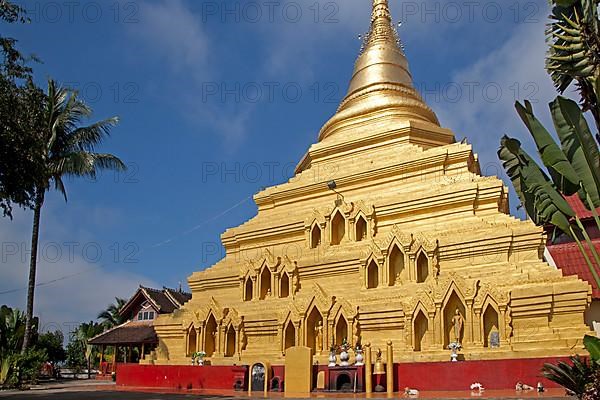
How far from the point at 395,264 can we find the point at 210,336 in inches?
298

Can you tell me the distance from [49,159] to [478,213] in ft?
59.7

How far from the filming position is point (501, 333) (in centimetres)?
1645

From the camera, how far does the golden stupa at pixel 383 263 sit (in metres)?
16.7

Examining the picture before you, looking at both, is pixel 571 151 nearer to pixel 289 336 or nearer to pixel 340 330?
pixel 340 330

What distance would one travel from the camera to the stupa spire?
25094 mm

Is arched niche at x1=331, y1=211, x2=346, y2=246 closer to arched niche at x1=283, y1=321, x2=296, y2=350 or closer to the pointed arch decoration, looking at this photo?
the pointed arch decoration

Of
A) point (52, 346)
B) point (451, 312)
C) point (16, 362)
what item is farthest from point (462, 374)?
point (52, 346)

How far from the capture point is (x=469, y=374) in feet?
49.5

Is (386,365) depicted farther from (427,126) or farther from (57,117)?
(57,117)

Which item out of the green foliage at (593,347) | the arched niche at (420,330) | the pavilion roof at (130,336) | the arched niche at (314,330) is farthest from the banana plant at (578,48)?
the pavilion roof at (130,336)

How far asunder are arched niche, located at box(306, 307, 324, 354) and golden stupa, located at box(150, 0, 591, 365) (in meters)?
0.04

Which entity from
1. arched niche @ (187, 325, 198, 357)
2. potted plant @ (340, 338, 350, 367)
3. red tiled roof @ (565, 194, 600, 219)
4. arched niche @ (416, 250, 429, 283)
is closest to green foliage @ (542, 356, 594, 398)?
potted plant @ (340, 338, 350, 367)

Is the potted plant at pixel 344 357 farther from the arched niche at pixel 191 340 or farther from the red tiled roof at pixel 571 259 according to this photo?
the red tiled roof at pixel 571 259

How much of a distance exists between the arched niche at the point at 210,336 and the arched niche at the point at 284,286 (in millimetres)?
2731
